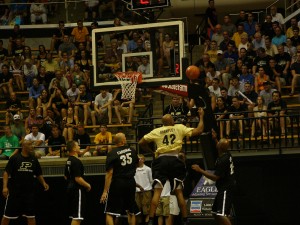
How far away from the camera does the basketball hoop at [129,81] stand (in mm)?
22016

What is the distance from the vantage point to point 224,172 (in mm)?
17906

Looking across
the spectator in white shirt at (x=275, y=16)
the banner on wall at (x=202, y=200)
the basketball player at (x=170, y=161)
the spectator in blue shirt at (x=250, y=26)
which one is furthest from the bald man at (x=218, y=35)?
the basketball player at (x=170, y=161)

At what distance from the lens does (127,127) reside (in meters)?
26.0

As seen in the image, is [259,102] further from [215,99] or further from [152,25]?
[152,25]

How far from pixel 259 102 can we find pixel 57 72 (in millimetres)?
7054

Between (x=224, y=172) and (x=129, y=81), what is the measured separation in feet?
16.6

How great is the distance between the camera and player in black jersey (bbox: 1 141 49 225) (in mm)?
20156

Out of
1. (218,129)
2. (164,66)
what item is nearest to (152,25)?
(164,66)

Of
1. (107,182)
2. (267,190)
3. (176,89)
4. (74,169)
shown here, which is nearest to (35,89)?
(176,89)

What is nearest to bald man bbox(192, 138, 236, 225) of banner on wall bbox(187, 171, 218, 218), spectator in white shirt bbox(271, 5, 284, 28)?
banner on wall bbox(187, 171, 218, 218)

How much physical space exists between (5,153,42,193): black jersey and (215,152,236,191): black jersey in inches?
179

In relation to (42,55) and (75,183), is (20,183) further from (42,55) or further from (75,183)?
(42,55)

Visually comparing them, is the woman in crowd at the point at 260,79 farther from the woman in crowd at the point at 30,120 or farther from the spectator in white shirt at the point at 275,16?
the woman in crowd at the point at 30,120

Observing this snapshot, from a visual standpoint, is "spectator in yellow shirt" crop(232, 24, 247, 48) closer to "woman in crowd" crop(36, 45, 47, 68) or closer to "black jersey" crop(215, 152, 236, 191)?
"woman in crowd" crop(36, 45, 47, 68)
